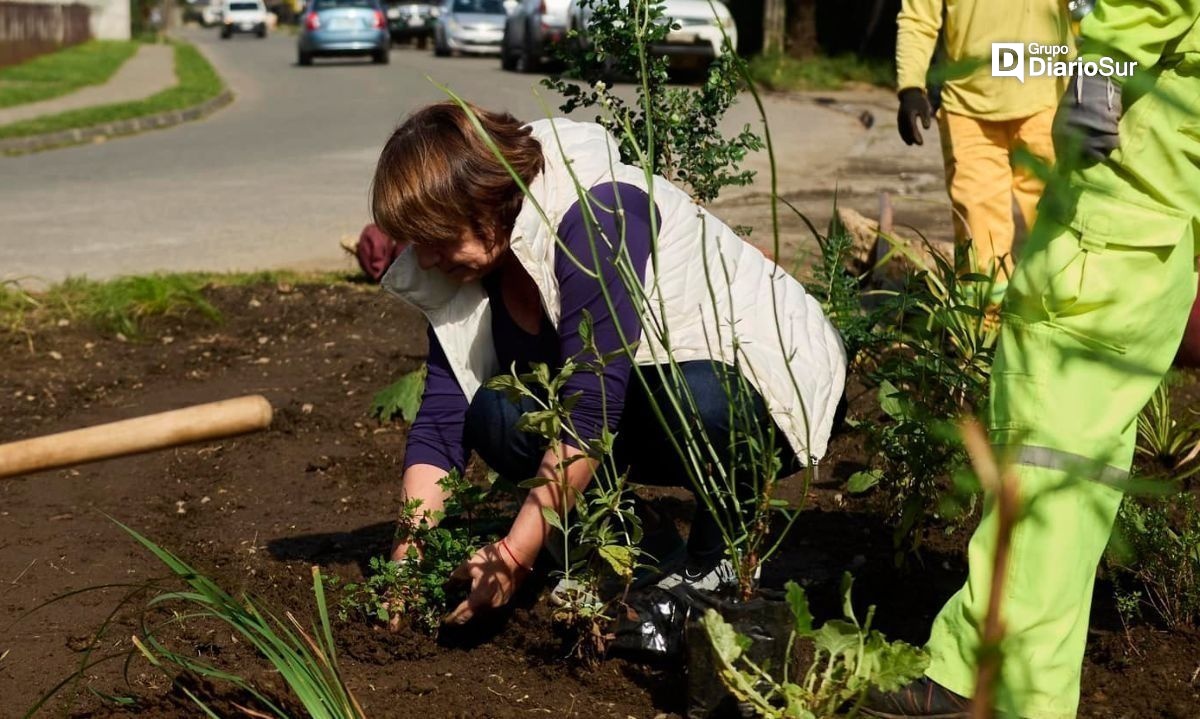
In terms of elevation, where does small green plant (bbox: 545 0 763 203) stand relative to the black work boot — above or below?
above

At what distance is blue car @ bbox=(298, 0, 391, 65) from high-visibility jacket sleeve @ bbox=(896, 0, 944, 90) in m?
23.8

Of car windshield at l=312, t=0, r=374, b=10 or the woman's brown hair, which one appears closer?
the woman's brown hair

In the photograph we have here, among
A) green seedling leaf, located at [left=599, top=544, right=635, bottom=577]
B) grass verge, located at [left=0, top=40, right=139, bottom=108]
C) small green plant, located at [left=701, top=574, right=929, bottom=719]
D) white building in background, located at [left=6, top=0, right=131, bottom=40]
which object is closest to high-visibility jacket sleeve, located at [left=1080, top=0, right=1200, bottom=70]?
small green plant, located at [left=701, top=574, right=929, bottom=719]

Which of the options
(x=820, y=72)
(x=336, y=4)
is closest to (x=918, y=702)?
(x=820, y=72)

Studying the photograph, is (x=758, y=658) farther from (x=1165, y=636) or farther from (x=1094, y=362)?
(x=1165, y=636)

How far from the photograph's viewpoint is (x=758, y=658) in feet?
7.18

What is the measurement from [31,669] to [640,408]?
1.21m

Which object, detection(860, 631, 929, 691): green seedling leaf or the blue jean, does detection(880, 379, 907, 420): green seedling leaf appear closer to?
the blue jean

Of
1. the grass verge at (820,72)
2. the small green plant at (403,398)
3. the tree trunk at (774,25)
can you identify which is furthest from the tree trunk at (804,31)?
the small green plant at (403,398)

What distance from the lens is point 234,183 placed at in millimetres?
10031

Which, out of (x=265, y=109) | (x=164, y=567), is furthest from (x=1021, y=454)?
A: (x=265, y=109)

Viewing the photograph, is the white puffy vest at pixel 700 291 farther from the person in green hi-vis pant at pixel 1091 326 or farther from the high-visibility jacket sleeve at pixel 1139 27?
the high-visibility jacket sleeve at pixel 1139 27

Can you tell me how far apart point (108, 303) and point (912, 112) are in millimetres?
3000

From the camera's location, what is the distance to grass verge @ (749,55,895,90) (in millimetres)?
19484
